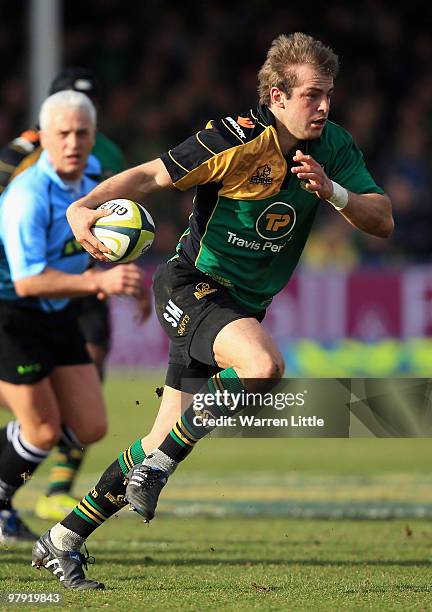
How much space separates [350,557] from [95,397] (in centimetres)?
179

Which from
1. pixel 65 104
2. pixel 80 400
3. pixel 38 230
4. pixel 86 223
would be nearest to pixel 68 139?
pixel 65 104

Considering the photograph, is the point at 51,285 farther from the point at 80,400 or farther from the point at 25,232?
the point at 80,400

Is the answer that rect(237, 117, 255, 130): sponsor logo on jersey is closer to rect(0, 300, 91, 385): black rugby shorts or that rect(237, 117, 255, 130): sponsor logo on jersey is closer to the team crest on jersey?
the team crest on jersey

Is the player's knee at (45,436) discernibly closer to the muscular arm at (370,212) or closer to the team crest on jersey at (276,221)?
the team crest on jersey at (276,221)

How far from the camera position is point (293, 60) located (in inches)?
227

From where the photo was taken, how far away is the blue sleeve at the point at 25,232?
22.6 feet

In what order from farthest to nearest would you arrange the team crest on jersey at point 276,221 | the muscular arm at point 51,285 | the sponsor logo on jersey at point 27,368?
the sponsor logo on jersey at point 27,368 < the muscular arm at point 51,285 < the team crest on jersey at point 276,221

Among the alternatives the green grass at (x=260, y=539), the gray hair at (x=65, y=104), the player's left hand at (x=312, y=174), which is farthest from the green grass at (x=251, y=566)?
the gray hair at (x=65, y=104)

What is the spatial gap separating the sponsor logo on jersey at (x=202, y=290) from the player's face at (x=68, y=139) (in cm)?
161

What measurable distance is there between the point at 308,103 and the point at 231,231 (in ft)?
2.23

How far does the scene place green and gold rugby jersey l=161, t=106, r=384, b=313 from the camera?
5641 millimetres

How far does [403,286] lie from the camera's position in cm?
1667

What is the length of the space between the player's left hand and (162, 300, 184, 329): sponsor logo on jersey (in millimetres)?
880

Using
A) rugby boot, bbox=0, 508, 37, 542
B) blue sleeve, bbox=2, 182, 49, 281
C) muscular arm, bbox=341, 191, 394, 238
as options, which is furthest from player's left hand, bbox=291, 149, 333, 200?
rugby boot, bbox=0, 508, 37, 542
